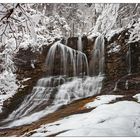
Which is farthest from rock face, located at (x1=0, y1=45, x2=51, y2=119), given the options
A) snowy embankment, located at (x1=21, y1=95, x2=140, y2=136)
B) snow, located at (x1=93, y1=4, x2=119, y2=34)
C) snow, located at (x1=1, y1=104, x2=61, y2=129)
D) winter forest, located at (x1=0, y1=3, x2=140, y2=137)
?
snow, located at (x1=93, y1=4, x2=119, y2=34)

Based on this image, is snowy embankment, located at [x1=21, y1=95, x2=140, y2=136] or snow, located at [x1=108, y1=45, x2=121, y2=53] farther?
snow, located at [x1=108, y1=45, x2=121, y2=53]

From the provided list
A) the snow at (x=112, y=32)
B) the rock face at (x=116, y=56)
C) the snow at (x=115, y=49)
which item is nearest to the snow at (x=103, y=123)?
the rock face at (x=116, y=56)

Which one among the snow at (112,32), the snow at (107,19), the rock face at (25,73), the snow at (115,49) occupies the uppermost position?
the snow at (107,19)

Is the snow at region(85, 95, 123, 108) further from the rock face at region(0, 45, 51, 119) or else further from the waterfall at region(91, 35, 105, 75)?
the rock face at region(0, 45, 51, 119)

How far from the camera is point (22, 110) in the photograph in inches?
112

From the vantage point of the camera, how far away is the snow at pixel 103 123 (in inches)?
104

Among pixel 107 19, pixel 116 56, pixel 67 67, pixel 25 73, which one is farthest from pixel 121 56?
pixel 25 73

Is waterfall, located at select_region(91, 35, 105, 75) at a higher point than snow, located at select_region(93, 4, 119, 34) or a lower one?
lower

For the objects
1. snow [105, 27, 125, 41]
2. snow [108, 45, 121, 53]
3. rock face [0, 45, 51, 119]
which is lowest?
rock face [0, 45, 51, 119]

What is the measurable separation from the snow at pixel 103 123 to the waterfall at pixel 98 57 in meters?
0.28

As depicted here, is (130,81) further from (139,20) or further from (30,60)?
(30,60)

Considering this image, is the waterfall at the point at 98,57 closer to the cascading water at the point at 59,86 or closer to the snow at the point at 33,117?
the cascading water at the point at 59,86

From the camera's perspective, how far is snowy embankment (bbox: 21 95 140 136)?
2.65 metres

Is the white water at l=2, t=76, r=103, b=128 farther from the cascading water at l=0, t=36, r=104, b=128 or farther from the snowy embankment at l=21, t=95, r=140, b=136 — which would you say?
the snowy embankment at l=21, t=95, r=140, b=136
